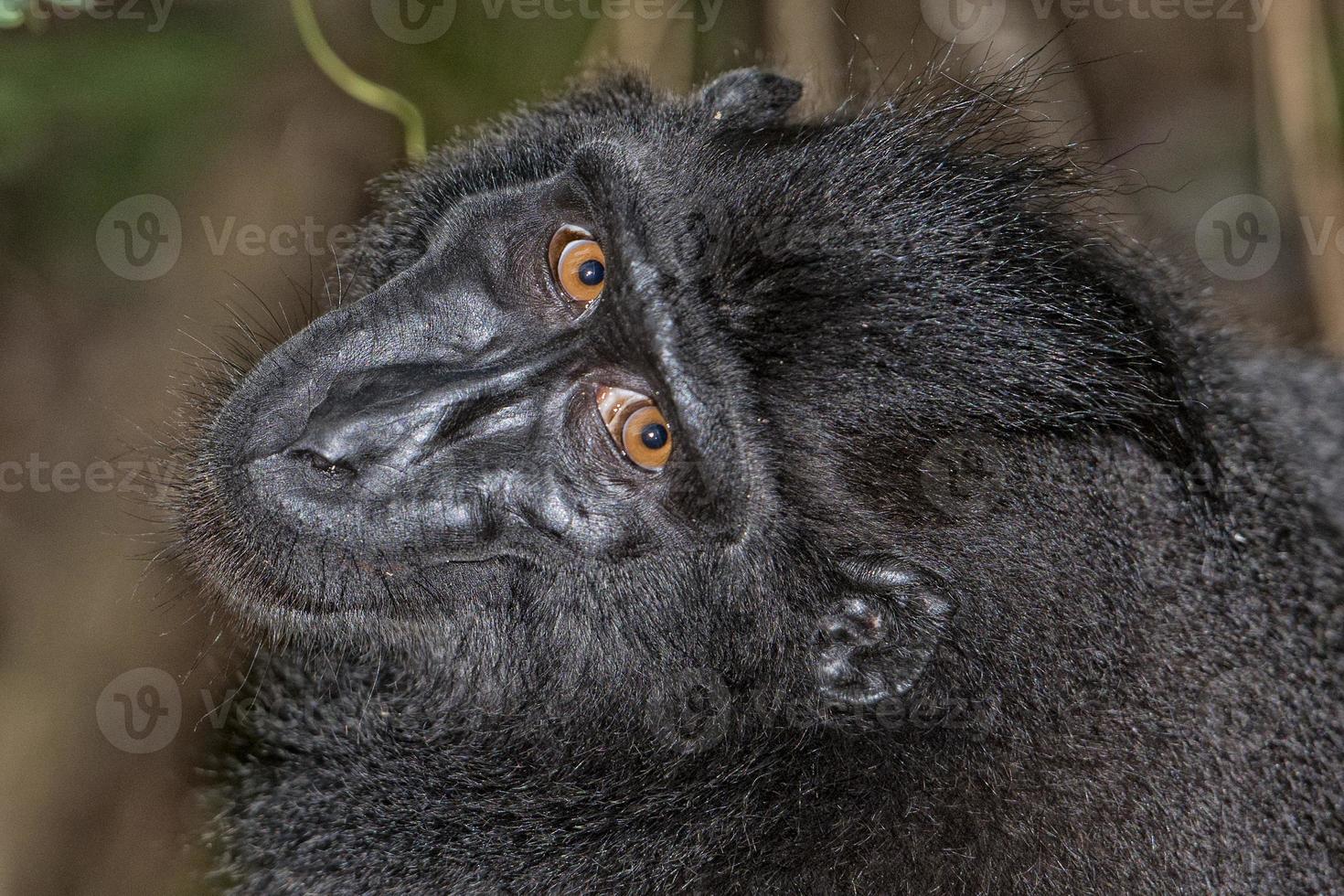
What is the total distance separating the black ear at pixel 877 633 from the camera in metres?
3.17

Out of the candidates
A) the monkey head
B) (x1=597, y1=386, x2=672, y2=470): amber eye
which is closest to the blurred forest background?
the monkey head

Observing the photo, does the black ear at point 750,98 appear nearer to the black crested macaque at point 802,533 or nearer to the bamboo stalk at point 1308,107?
the black crested macaque at point 802,533

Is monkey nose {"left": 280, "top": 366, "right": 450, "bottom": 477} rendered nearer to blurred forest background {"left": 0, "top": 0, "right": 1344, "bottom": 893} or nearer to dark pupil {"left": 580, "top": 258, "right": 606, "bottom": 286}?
dark pupil {"left": 580, "top": 258, "right": 606, "bottom": 286}

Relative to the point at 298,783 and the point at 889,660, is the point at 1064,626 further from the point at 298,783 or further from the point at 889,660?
the point at 298,783

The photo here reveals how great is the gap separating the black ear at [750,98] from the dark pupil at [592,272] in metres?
0.72

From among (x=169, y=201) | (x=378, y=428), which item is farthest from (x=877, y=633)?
(x=169, y=201)

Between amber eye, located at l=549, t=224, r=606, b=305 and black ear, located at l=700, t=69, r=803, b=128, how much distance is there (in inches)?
25.9

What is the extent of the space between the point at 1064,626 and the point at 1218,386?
1.27m

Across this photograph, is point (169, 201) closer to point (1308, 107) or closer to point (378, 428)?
point (378, 428)

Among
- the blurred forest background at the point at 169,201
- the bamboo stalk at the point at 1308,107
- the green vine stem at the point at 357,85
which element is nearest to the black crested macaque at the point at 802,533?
the blurred forest background at the point at 169,201

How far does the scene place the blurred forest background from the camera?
200 inches

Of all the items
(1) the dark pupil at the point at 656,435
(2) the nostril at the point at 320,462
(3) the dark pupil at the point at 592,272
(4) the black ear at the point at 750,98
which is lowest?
(1) the dark pupil at the point at 656,435

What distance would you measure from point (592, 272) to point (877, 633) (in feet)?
4.38

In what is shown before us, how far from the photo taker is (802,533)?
10.5 ft
